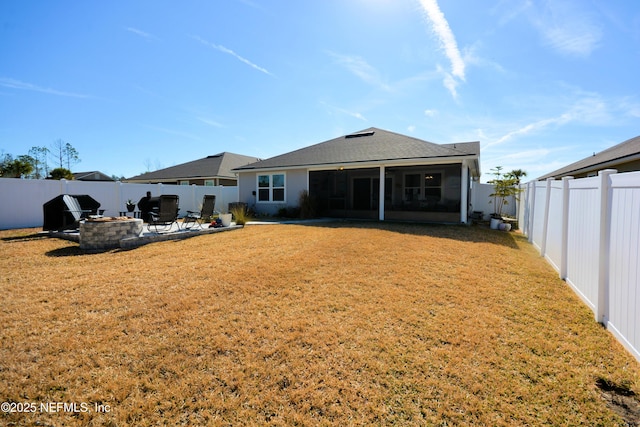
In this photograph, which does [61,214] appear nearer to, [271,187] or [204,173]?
[271,187]

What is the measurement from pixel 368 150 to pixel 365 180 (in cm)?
342

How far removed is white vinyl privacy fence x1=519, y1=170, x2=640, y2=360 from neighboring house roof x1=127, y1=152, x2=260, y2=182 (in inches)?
823

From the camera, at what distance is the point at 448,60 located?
37.9 ft

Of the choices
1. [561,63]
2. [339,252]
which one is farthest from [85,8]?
[561,63]

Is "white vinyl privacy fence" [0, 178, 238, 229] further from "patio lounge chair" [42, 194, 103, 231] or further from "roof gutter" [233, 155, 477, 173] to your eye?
"roof gutter" [233, 155, 477, 173]

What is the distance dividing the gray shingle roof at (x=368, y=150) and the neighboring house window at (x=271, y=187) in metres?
0.76

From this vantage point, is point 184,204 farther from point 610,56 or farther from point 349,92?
point 610,56

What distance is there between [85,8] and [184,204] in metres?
9.72

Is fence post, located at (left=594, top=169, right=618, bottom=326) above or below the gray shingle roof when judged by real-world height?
below

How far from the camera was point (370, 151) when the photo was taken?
568 inches

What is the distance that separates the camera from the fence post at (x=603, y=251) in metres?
3.29

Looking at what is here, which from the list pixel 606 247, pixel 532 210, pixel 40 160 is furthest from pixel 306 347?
pixel 40 160

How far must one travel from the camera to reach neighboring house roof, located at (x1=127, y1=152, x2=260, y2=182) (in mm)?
22531

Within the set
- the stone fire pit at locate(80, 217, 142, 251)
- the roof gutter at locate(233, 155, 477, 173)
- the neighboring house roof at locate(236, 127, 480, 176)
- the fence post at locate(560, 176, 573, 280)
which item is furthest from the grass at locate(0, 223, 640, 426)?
the neighboring house roof at locate(236, 127, 480, 176)
